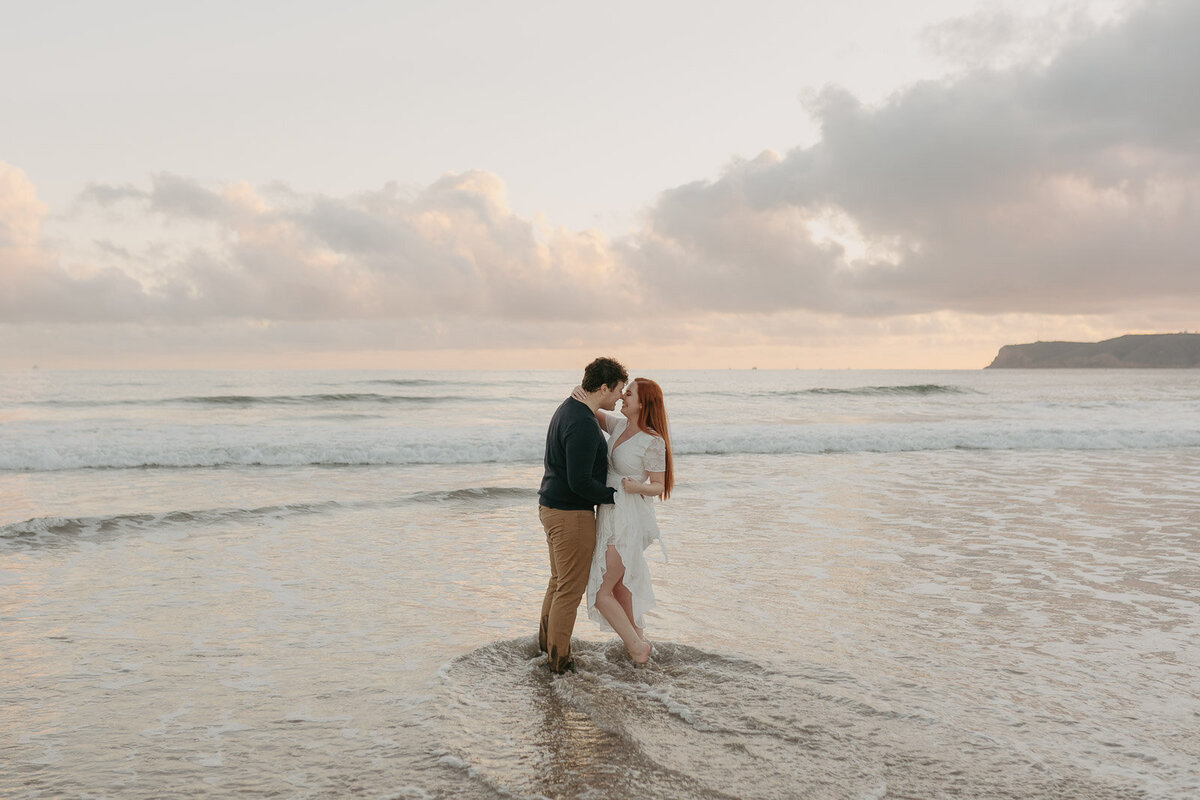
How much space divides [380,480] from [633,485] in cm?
1089

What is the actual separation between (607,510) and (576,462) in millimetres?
601

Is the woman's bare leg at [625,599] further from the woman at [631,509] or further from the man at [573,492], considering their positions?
the man at [573,492]

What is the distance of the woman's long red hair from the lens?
17.5 ft

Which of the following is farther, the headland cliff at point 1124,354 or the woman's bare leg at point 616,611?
the headland cliff at point 1124,354

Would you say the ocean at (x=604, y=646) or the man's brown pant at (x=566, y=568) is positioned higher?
the man's brown pant at (x=566, y=568)

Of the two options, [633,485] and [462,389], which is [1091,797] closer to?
[633,485]

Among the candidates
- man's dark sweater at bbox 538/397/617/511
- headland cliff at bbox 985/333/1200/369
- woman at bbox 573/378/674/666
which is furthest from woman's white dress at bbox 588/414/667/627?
headland cliff at bbox 985/333/1200/369

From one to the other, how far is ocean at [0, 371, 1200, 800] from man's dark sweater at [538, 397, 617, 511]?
1.18 metres

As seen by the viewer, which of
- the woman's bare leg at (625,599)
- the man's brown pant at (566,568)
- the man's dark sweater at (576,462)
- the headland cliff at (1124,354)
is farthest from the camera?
the headland cliff at (1124,354)

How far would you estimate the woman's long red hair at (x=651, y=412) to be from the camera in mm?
5328

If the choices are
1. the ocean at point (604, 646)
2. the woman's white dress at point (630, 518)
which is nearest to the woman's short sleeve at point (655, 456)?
the woman's white dress at point (630, 518)

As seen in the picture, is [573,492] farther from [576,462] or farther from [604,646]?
[604,646]

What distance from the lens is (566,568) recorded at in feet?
17.6

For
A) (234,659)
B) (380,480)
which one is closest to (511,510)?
(380,480)
